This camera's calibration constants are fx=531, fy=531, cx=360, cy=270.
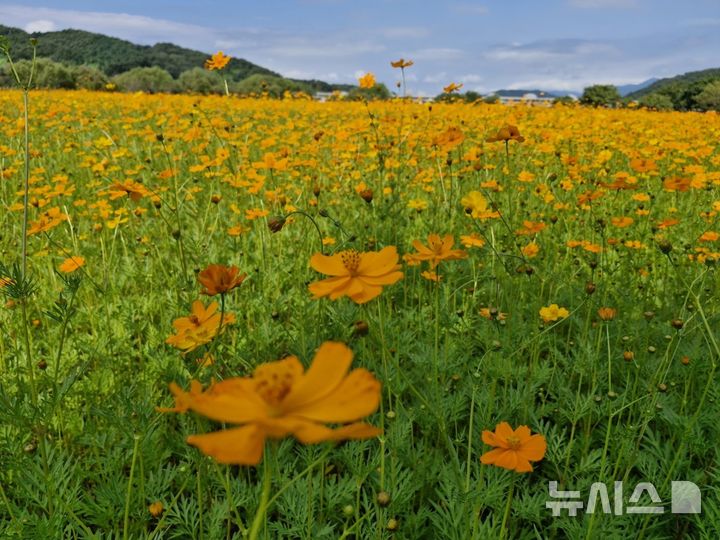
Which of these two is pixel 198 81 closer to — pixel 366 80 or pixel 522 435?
pixel 366 80

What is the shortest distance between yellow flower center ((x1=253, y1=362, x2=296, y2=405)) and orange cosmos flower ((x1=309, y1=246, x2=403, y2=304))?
0.25 metres

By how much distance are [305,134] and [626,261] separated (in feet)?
12.7

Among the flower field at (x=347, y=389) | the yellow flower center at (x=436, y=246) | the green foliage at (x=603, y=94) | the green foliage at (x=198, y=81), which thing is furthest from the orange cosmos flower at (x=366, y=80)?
the green foliage at (x=198, y=81)

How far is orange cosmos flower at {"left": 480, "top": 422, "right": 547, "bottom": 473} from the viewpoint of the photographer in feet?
2.92

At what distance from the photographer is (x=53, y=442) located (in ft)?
4.64

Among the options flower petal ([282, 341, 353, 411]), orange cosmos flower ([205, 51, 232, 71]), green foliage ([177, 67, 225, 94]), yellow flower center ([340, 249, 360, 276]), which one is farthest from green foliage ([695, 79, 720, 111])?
flower petal ([282, 341, 353, 411])

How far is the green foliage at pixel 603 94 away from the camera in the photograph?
56.9 feet

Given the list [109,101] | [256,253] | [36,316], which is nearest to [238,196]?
[256,253]

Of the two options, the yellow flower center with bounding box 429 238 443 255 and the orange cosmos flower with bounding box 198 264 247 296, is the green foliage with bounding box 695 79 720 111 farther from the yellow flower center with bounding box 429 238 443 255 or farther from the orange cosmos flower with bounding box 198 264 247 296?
the orange cosmos flower with bounding box 198 264 247 296

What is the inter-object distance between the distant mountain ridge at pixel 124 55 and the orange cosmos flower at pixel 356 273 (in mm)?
26133

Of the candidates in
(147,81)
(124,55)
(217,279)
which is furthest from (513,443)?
(124,55)

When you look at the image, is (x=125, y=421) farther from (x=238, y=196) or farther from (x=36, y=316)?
(x=238, y=196)

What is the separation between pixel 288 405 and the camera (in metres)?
0.42

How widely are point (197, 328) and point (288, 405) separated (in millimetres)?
596
